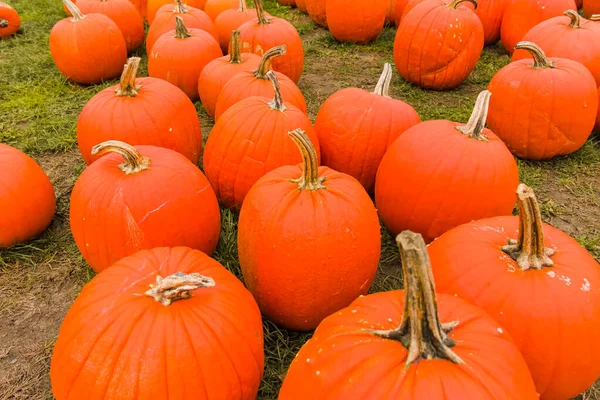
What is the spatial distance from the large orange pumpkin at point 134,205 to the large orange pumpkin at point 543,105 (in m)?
2.76

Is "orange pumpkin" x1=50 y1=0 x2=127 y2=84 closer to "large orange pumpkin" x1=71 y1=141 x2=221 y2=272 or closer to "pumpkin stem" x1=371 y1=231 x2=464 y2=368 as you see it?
"large orange pumpkin" x1=71 y1=141 x2=221 y2=272

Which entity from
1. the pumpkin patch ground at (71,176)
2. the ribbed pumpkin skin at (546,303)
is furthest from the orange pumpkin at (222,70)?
the ribbed pumpkin skin at (546,303)

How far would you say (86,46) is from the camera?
5168 mm

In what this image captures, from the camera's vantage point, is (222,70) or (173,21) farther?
(173,21)

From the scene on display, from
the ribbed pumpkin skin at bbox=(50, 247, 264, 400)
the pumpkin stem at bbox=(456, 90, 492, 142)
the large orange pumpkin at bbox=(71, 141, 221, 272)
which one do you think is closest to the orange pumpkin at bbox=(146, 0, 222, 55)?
the large orange pumpkin at bbox=(71, 141, 221, 272)

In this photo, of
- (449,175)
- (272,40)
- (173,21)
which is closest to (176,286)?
(449,175)

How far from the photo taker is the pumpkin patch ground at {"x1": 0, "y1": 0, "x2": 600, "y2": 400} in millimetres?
2637

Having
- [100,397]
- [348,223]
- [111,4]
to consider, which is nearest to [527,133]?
[348,223]

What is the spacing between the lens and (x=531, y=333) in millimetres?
1986

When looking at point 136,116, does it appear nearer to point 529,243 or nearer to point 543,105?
point 529,243

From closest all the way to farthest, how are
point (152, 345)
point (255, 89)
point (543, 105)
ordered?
point (152, 345)
point (255, 89)
point (543, 105)

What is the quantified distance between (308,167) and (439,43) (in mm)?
3356

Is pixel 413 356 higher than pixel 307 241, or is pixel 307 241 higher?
pixel 413 356

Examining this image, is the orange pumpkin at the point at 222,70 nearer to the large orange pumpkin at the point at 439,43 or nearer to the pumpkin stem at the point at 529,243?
the large orange pumpkin at the point at 439,43
